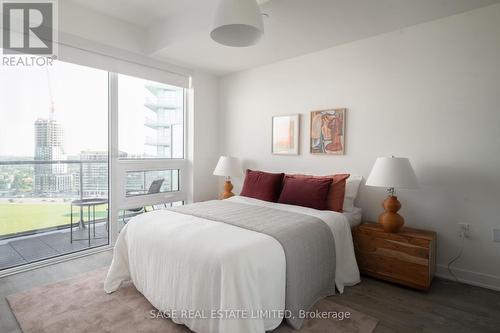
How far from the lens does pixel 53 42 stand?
288cm

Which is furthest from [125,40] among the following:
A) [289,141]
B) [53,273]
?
[53,273]

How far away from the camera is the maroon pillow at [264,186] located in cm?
327

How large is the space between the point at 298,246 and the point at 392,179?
113cm

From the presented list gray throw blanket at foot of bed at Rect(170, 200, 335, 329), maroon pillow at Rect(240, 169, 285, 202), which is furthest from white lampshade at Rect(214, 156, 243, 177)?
gray throw blanket at foot of bed at Rect(170, 200, 335, 329)

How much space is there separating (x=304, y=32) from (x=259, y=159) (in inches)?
73.9

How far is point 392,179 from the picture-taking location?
7.97 ft

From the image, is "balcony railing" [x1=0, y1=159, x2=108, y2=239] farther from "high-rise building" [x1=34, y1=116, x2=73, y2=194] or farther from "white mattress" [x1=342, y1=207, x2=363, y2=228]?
"white mattress" [x1=342, y1=207, x2=363, y2=228]

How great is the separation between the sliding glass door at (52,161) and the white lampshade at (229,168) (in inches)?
59.1

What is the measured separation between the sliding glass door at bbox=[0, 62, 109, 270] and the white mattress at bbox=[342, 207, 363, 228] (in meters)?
2.95

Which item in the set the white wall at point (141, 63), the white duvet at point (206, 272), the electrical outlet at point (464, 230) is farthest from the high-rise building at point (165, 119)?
the electrical outlet at point (464, 230)

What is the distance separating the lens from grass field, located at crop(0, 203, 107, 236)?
2820mm

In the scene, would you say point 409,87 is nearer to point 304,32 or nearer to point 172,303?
point 304,32

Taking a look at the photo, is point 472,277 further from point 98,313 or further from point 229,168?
point 98,313

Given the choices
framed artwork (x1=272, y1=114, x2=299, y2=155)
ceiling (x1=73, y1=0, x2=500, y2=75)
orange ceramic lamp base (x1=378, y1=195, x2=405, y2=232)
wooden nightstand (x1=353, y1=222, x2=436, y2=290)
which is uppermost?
ceiling (x1=73, y1=0, x2=500, y2=75)
